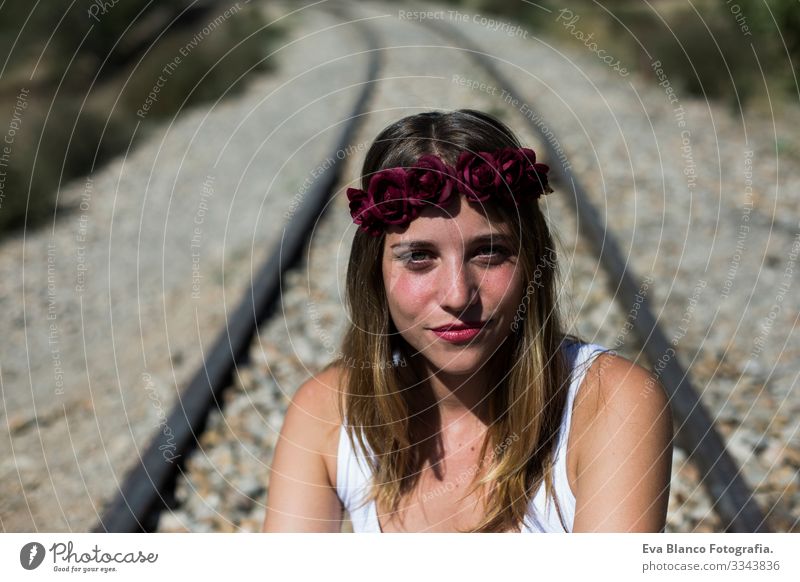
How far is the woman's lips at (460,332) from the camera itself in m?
2.14

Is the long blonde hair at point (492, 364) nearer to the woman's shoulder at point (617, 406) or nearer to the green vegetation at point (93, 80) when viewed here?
the woman's shoulder at point (617, 406)

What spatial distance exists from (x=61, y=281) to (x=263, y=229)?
1.47 meters

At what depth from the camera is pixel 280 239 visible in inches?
234

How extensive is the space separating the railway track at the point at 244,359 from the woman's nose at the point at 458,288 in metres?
1.58

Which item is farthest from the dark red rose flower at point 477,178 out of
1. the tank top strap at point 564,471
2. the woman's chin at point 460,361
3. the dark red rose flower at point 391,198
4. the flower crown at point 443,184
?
the tank top strap at point 564,471

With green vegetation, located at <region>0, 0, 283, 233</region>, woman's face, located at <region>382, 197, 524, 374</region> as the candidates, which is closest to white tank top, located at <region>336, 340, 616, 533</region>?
woman's face, located at <region>382, 197, 524, 374</region>

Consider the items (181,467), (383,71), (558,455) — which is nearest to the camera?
(558,455)

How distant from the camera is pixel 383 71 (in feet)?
33.6

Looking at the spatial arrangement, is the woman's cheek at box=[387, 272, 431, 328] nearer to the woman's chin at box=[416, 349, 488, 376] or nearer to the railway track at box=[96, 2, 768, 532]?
the woman's chin at box=[416, 349, 488, 376]

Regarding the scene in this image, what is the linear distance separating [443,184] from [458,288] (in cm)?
24

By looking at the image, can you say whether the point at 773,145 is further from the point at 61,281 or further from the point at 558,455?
the point at 558,455

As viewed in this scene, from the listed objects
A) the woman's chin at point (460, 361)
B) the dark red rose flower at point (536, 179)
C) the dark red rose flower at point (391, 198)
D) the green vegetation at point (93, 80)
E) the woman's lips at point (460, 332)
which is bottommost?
the woman's chin at point (460, 361)

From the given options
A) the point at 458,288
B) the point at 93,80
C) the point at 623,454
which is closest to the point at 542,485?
the point at 623,454
